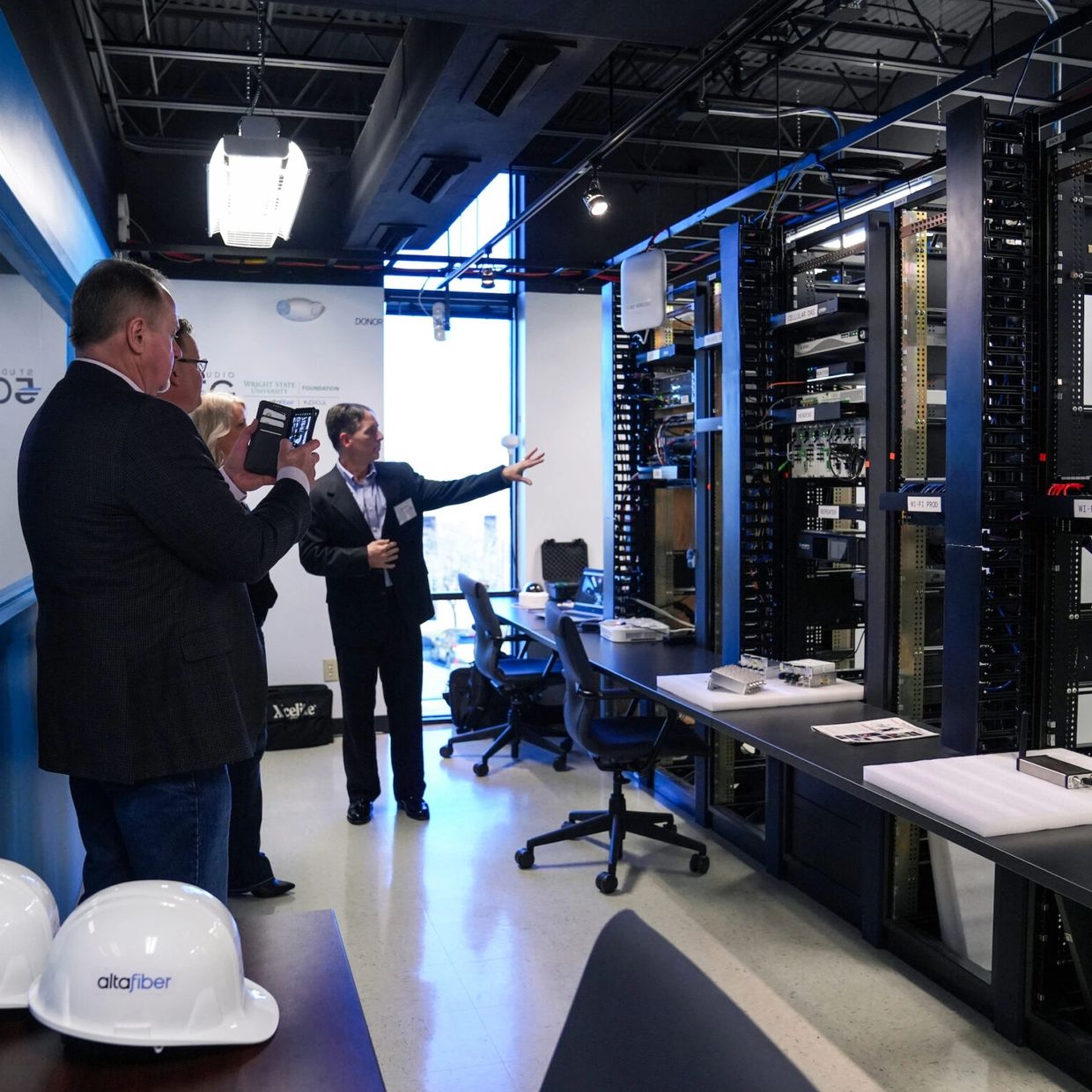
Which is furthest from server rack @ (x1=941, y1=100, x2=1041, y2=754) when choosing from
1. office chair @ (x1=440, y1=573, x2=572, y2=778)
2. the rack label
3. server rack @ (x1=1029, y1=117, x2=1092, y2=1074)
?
office chair @ (x1=440, y1=573, x2=572, y2=778)

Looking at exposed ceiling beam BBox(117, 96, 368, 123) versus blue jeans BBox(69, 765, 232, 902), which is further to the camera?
exposed ceiling beam BBox(117, 96, 368, 123)

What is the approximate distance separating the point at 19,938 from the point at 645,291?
395 cm

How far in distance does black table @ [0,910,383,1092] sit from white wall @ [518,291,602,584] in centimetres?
594

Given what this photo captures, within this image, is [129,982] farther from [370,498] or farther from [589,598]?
[589,598]

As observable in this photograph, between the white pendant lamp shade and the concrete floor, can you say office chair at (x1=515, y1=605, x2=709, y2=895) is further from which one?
the white pendant lamp shade

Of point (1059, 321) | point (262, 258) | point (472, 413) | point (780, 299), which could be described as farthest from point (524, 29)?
point (472, 413)

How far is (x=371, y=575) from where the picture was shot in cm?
461

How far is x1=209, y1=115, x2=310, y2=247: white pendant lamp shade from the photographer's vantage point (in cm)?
376

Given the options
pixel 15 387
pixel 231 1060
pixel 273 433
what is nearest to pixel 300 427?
pixel 273 433

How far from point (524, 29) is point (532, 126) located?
0.93 metres

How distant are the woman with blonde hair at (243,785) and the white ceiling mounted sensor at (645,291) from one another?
183 cm

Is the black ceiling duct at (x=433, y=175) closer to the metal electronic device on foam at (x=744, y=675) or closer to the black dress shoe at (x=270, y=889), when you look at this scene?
the metal electronic device on foam at (x=744, y=675)

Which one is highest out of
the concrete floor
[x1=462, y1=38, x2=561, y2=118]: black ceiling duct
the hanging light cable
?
[x1=462, y1=38, x2=561, y2=118]: black ceiling duct

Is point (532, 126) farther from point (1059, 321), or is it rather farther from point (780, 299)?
point (1059, 321)
